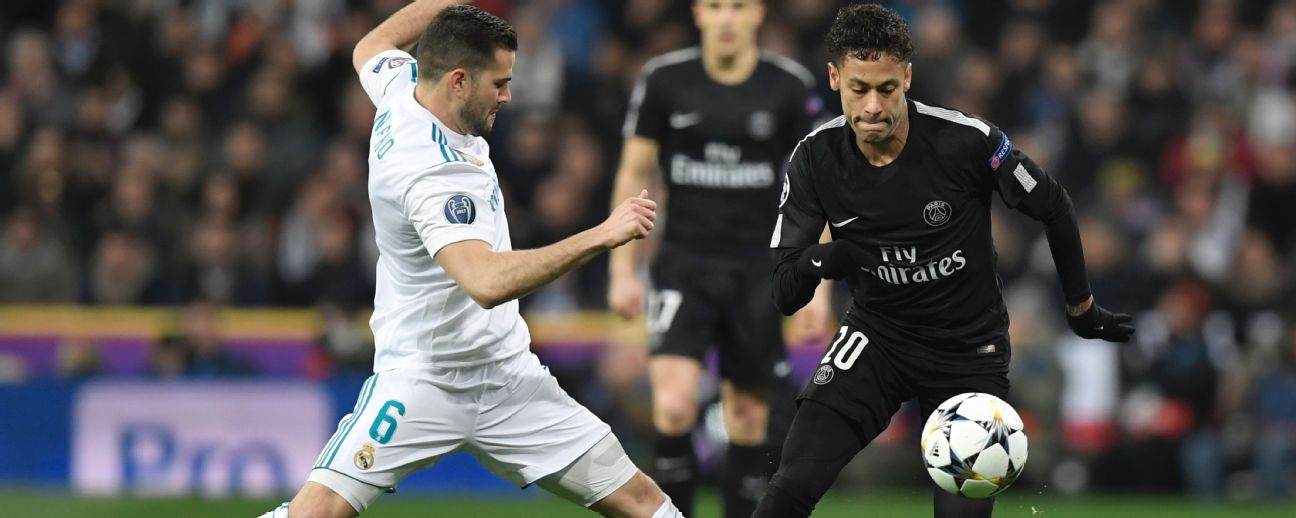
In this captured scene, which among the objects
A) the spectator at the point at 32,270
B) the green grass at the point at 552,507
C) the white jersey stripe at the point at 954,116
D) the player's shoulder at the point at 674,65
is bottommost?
the green grass at the point at 552,507

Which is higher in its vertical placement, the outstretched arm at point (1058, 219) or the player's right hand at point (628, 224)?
the player's right hand at point (628, 224)

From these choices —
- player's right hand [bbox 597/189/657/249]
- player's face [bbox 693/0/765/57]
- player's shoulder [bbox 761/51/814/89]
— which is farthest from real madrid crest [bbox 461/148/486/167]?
player's shoulder [bbox 761/51/814/89]

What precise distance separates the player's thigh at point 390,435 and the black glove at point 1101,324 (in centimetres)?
223

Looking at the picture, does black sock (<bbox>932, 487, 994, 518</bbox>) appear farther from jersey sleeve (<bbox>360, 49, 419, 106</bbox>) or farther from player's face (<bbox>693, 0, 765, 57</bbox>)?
player's face (<bbox>693, 0, 765, 57</bbox>)

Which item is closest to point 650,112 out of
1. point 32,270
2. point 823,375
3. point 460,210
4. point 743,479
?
point 743,479

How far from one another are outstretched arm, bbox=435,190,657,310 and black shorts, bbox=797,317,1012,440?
3.89ft

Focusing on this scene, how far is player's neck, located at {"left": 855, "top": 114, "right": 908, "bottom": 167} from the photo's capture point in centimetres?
588

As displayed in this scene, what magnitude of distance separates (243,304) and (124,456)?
65.9 inches

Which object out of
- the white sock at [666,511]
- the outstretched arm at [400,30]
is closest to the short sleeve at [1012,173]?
the white sock at [666,511]

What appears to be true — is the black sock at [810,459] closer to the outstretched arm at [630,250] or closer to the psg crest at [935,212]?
the psg crest at [935,212]

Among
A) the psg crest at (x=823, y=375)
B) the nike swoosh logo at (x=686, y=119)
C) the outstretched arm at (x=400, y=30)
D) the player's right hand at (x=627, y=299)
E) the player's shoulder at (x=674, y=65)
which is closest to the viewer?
the psg crest at (x=823, y=375)

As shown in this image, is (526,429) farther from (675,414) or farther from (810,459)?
(675,414)

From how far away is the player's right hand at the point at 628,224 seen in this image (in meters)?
5.08

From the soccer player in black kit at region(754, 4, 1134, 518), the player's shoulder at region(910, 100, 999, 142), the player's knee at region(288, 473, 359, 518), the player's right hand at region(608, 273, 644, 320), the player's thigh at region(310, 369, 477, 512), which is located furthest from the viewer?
the player's right hand at region(608, 273, 644, 320)
